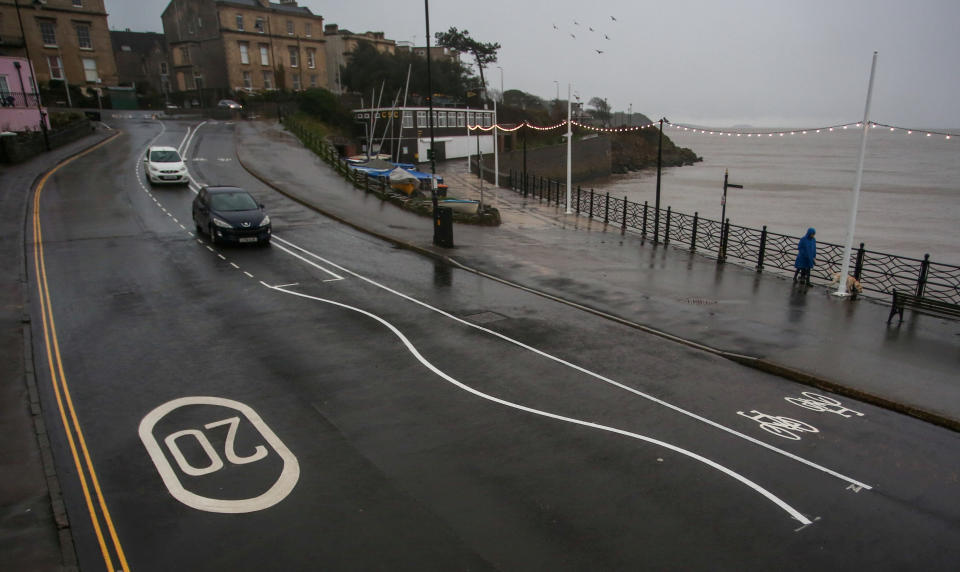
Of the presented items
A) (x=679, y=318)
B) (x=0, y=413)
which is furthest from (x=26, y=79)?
(x=679, y=318)

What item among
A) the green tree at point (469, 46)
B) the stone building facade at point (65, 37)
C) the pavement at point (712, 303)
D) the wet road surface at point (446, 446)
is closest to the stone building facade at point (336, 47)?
the green tree at point (469, 46)

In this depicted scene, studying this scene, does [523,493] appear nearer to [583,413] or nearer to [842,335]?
[583,413]

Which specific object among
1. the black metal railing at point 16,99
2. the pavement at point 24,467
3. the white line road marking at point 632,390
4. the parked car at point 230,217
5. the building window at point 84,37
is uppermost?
the building window at point 84,37

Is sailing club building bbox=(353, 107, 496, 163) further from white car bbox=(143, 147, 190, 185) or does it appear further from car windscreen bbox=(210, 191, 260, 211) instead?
car windscreen bbox=(210, 191, 260, 211)

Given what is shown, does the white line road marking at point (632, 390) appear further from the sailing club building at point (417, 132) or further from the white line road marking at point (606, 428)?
the sailing club building at point (417, 132)

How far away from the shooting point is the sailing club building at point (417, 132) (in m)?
70.8

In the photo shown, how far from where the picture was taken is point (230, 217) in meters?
19.6

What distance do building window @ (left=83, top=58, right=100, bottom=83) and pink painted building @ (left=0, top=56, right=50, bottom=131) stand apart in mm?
21620

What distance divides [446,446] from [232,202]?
1590 cm

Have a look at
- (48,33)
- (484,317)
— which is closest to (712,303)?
(484,317)

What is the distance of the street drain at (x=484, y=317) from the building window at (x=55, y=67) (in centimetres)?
6633

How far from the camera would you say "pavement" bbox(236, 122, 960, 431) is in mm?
10562

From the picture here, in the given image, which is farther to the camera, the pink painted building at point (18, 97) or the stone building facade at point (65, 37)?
the stone building facade at point (65, 37)

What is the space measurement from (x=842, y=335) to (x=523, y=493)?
9502 mm
